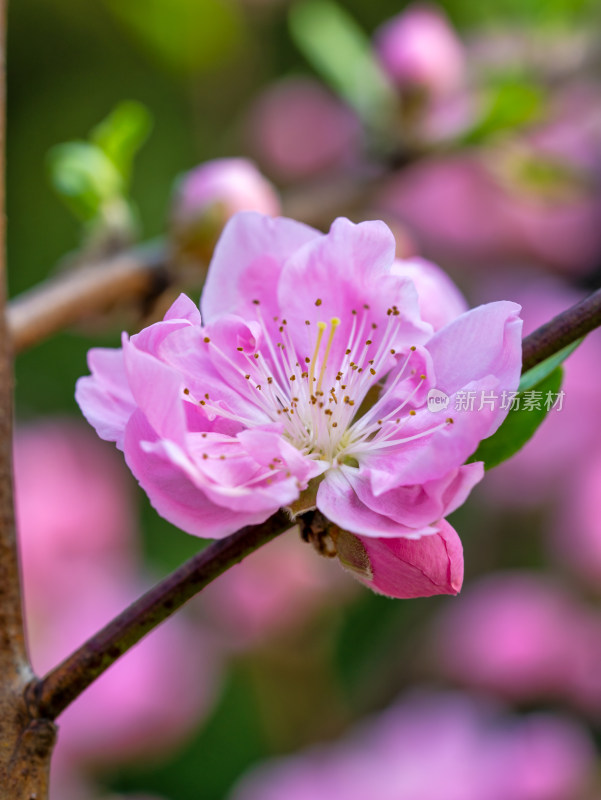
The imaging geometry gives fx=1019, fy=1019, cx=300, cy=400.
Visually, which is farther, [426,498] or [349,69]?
[349,69]

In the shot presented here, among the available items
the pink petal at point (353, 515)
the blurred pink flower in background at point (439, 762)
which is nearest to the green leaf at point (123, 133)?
the pink petal at point (353, 515)

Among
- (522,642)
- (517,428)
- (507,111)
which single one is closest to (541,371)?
(517,428)

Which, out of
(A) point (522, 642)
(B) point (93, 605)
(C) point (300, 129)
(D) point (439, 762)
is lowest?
(A) point (522, 642)

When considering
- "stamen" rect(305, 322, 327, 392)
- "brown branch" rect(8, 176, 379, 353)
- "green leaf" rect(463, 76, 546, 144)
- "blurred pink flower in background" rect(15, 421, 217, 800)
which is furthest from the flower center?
"blurred pink flower in background" rect(15, 421, 217, 800)

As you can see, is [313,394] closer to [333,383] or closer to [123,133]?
[333,383]

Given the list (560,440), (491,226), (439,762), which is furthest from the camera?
(491,226)

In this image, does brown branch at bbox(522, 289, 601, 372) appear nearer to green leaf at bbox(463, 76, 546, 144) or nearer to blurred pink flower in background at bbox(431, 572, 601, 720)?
green leaf at bbox(463, 76, 546, 144)
